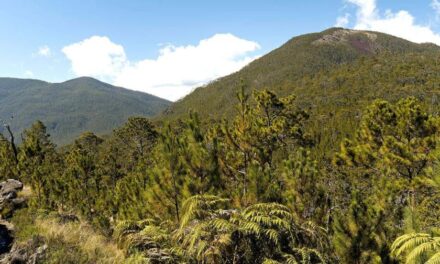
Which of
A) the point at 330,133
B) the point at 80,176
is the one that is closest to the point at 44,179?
the point at 80,176

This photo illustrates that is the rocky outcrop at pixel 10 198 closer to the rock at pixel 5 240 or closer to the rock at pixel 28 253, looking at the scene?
the rock at pixel 5 240

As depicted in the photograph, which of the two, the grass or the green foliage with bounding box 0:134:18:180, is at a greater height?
the grass

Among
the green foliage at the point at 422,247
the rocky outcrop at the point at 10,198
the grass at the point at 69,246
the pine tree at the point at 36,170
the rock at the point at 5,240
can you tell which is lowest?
the rocky outcrop at the point at 10,198

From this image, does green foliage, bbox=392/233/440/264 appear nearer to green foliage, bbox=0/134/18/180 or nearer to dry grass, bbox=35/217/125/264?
dry grass, bbox=35/217/125/264

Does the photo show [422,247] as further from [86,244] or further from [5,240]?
[5,240]

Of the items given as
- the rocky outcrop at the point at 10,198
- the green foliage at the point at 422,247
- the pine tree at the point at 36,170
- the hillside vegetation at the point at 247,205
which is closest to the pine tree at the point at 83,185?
the hillside vegetation at the point at 247,205

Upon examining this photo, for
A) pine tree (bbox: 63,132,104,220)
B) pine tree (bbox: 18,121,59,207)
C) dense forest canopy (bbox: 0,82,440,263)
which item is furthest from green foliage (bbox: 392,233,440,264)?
pine tree (bbox: 18,121,59,207)

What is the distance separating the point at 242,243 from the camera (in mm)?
6270

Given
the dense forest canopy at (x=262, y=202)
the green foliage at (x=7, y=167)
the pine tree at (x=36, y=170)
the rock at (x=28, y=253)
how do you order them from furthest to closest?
the green foliage at (x=7, y=167) < the pine tree at (x=36, y=170) < the rock at (x=28, y=253) < the dense forest canopy at (x=262, y=202)

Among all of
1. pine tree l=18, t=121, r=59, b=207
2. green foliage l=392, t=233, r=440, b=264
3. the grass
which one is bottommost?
pine tree l=18, t=121, r=59, b=207

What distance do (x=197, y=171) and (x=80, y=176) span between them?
1982 cm

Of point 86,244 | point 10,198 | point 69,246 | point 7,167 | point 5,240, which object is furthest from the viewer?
point 7,167

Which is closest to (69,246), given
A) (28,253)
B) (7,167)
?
(28,253)

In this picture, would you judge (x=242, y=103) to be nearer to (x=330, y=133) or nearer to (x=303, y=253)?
(x=303, y=253)
